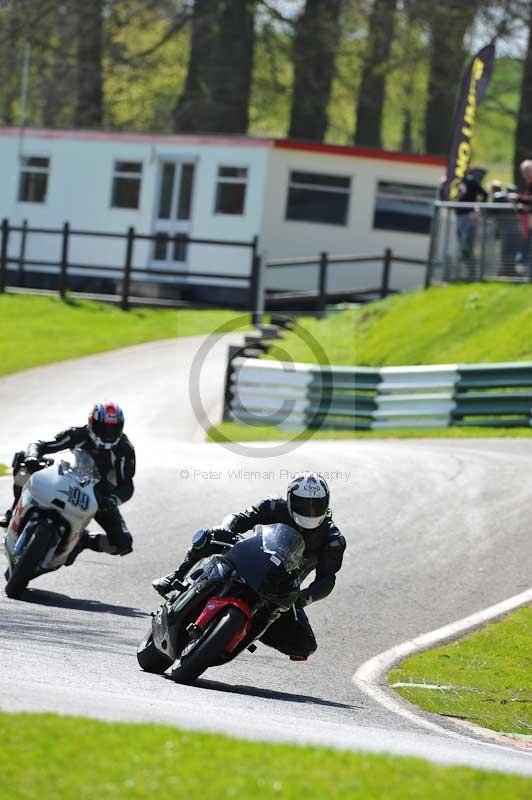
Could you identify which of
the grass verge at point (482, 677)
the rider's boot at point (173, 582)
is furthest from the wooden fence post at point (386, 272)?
the rider's boot at point (173, 582)

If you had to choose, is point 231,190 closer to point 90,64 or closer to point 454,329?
point 90,64

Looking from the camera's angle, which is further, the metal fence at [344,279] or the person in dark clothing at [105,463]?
the metal fence at [344,279]

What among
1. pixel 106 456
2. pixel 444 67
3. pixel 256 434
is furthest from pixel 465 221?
pixel 444 67

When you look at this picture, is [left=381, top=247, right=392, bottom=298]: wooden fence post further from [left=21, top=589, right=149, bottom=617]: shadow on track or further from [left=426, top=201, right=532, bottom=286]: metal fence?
[left=21, top=589, right=149, bottom=617]: shadow on track

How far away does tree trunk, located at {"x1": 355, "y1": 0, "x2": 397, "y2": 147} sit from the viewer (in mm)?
40844

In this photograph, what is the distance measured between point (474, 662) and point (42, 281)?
2854 cm

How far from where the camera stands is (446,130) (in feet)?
142

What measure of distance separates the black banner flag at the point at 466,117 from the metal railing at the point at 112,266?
20.7 ft

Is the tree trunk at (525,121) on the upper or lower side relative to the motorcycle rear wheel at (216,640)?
upper

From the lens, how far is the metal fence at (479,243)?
24.8 metres

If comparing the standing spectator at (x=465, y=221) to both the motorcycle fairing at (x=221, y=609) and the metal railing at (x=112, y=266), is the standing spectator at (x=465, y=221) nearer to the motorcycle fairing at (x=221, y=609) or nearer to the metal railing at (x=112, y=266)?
the metal railing at (x=112, y=266)

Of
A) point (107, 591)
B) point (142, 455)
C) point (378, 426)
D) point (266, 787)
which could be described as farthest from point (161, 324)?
point (266, 787)

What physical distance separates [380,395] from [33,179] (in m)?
19.8

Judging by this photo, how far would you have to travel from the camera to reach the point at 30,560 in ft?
35.8
